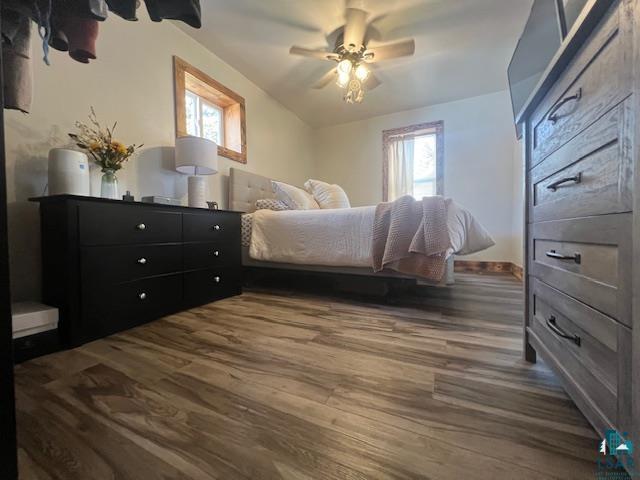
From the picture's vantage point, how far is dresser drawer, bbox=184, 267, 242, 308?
170cm

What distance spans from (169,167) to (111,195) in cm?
71

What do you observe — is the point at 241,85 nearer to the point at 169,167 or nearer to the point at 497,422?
the point at 169,167

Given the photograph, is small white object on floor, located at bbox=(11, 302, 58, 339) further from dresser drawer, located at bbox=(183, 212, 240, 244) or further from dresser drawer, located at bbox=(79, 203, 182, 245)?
dresser drawer, located at bbox=(183, 212, 240, 244)

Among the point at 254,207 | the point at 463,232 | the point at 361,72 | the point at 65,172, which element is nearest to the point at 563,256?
the point at 463,232

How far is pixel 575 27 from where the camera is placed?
59 centimetres

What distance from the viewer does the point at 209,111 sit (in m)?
2.74

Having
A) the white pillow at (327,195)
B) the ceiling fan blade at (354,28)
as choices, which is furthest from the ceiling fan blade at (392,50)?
the white pillow at (327,195)

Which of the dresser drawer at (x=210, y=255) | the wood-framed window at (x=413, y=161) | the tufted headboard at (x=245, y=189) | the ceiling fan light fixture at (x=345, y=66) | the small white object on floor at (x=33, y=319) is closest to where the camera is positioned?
the small white object on floor at (x=33, y=319)

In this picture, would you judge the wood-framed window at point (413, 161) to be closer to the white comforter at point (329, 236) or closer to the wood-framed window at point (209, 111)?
the white comforter at point (329, 236)

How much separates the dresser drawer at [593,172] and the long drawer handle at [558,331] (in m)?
0.32

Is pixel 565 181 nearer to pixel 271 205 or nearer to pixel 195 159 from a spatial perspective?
pixel 195 159

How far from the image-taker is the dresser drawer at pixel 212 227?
1713 millimetres

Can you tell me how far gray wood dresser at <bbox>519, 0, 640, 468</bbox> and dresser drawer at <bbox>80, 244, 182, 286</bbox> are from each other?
6.04ft

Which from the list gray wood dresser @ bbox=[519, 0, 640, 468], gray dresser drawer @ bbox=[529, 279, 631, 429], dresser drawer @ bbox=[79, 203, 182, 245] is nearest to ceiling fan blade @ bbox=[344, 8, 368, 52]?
gray wood dresser @ bbox=[519, 0, 640, 468]
